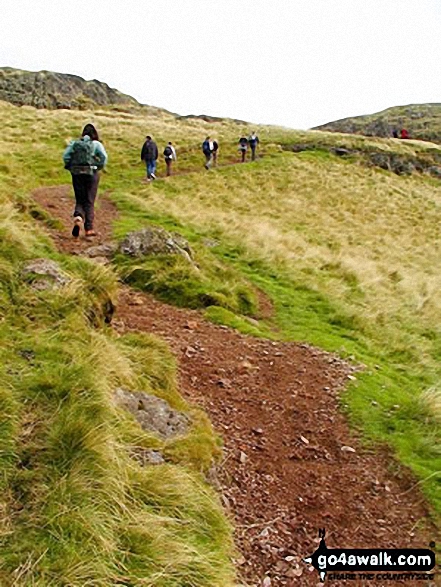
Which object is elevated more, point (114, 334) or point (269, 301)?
point (114, 334)

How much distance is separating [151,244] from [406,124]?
11312 centimetres

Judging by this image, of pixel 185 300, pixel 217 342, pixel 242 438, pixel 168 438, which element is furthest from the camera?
pixel 185 300

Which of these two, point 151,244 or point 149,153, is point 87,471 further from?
point 149,153

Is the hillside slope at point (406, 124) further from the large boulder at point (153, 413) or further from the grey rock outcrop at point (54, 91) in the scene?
the large boulder at point (153, 413)

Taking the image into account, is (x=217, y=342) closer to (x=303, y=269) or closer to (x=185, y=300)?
(x=185, y=300)

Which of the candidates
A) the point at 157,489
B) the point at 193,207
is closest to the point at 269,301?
the point at 157,489

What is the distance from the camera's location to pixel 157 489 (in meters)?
3.76

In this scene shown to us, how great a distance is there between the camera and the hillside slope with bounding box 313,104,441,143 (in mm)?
85125

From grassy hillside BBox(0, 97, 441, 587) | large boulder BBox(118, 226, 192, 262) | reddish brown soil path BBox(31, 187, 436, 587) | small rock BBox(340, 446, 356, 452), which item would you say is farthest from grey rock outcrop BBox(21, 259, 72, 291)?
small rock BBox(340, 446, 356, 452)

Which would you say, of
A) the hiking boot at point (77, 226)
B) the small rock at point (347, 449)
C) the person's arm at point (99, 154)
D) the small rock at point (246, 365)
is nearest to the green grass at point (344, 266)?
the small rock at point (347, 449)

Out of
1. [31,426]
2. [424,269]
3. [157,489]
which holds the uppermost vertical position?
[31,426]

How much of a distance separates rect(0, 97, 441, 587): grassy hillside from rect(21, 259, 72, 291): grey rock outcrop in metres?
0.17

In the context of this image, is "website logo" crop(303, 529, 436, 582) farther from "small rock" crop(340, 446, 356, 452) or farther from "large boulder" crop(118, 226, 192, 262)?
"large boulder" crop(118, 226, 192, 262)

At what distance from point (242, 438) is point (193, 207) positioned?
15.0 metres
